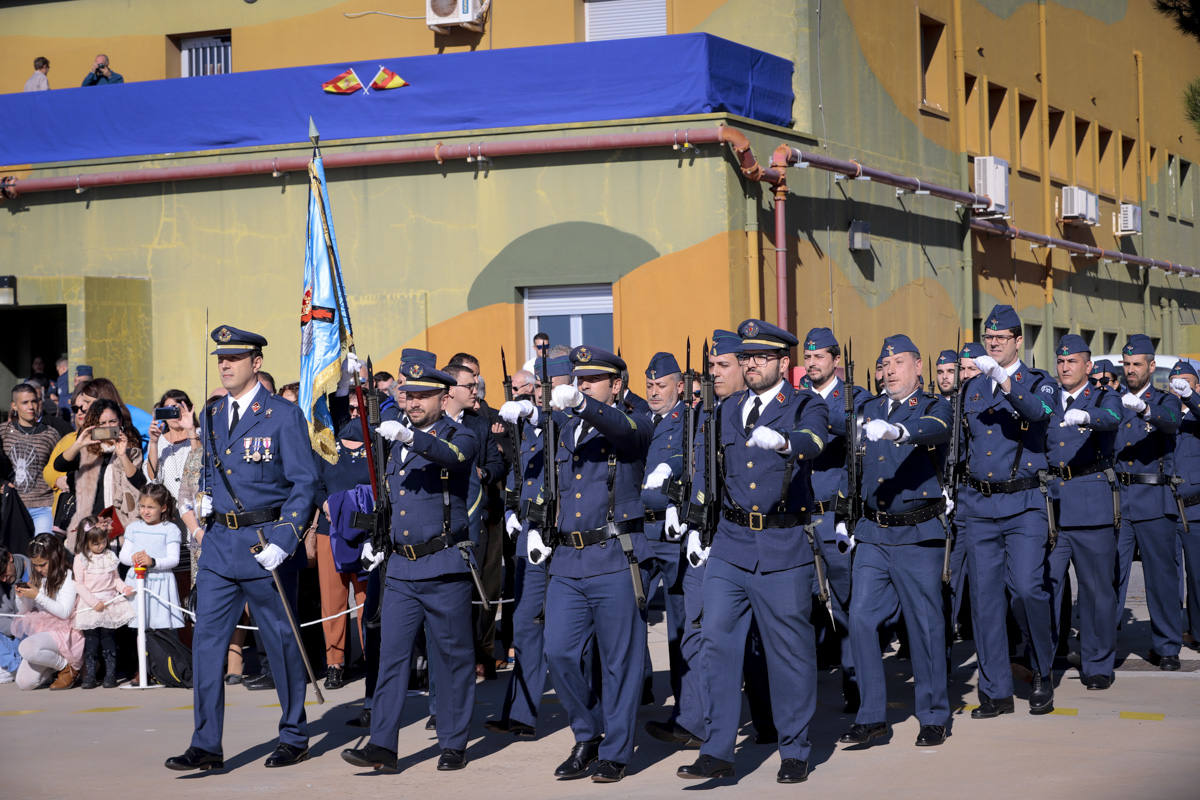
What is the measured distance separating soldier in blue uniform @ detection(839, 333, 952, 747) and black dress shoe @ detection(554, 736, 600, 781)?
139cm

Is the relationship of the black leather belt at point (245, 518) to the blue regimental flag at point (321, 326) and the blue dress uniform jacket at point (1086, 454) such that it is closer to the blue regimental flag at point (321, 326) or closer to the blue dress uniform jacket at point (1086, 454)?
the blue regimental flag at point (321, 326)

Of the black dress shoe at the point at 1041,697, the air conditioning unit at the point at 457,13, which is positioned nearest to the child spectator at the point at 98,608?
the black dress shoe at the point at 1041,697

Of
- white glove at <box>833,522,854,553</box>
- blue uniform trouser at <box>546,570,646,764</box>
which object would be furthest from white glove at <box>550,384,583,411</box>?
white glove at <box>833,522,854,553</box>

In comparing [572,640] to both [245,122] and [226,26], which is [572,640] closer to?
[245,122]

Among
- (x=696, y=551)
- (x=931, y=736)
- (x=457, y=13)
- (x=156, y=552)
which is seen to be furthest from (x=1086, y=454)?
(x=457, y=13)

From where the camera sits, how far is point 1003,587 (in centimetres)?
971

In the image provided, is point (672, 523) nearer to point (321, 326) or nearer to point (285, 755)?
point (285, 755)

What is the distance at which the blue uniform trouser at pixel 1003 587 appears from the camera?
9578 mm

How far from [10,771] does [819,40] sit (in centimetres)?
1377

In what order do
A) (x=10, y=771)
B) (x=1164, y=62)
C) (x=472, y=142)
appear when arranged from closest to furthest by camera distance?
(x=10, y=771), (x=472, y=142), (x=1164, y=62)

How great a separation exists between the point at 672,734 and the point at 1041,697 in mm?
2208

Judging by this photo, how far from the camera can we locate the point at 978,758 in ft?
27.7

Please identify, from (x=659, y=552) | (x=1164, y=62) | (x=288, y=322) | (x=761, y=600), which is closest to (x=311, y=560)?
(x=659, y=552)

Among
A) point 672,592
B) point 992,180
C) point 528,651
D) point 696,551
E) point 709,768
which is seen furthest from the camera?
point 992,180
